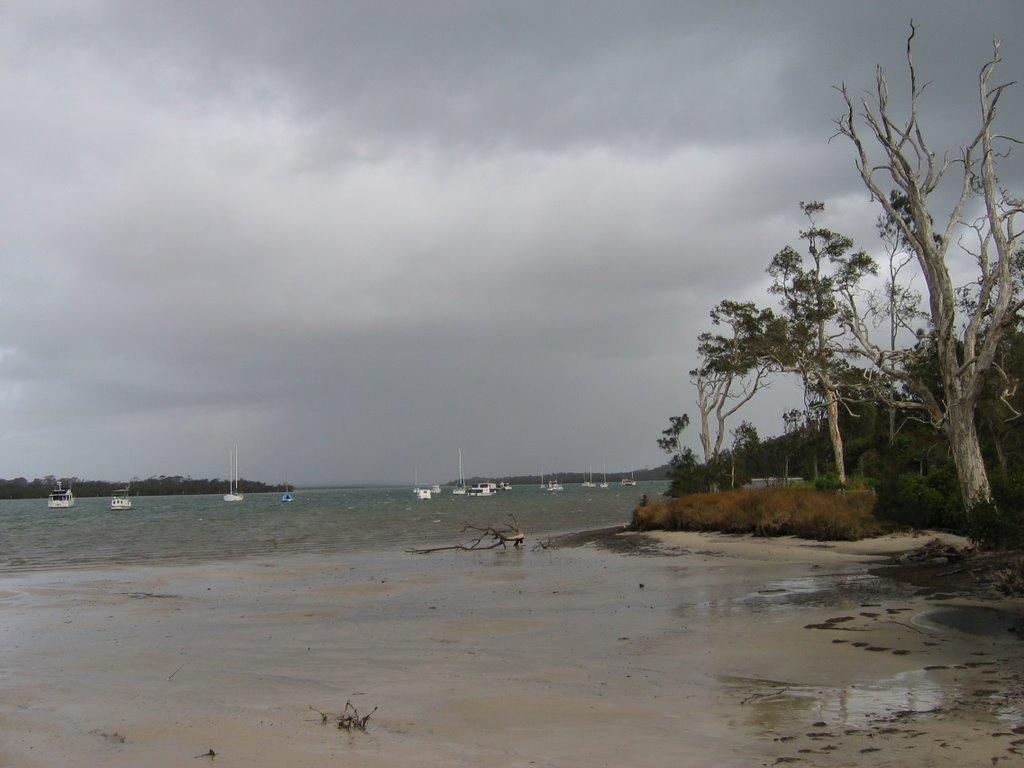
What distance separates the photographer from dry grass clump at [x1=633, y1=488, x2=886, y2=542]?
24.0 m

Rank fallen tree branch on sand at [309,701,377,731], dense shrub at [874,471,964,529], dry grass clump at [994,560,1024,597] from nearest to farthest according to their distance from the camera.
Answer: fallen tree branch on sand at [309,701,377,731], dry grass clump at [994,560,1024,597], dense shrub at [874,471,964,529]

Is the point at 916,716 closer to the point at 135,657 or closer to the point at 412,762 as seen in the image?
the point at 412,762

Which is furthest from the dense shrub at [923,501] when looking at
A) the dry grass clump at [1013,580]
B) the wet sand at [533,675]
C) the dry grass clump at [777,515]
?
the dry grass clump at [1013,580]

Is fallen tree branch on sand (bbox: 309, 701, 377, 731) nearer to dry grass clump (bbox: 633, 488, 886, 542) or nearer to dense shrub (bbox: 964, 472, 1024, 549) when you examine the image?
dense shrub (bbox: 964, 472, 1024, 549)

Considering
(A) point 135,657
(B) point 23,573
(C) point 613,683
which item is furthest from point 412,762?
(B) point 23,573

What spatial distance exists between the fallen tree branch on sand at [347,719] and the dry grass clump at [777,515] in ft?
64.3

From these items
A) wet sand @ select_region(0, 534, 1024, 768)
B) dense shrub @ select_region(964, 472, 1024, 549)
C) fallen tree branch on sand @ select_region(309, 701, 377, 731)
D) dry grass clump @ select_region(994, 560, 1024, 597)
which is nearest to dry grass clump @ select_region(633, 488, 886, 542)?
wet sand @ select_region(0, 534, 1024, 768)

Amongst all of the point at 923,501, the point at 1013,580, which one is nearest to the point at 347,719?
the point at 1013,580

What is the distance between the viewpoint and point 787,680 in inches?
336

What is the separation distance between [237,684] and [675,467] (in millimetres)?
39623

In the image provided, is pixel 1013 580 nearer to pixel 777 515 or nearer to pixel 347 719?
pixel 347 719

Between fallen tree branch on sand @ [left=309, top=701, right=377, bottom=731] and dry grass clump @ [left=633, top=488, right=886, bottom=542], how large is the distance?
64.3 feet

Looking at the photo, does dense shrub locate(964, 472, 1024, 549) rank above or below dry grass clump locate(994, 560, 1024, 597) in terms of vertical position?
above

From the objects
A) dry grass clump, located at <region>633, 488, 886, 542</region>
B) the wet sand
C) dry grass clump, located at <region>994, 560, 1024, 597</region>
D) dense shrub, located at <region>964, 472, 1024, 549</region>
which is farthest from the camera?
dry grass clump, located at <region>633, 488, 886, 542</region>
